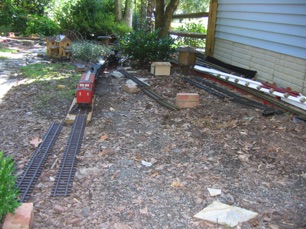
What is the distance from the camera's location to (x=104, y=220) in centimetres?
275

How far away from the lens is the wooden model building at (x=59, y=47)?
9.73 m

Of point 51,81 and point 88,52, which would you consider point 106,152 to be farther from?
point 88,52

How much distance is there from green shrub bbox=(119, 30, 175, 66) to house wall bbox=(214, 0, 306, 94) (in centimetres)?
164

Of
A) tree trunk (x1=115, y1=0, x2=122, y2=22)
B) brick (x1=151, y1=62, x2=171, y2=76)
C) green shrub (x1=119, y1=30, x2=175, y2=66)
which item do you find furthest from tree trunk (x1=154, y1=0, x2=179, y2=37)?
tree trunk (x1=115, y1=0, x2=122, y2=22)

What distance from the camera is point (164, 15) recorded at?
9.66 metres

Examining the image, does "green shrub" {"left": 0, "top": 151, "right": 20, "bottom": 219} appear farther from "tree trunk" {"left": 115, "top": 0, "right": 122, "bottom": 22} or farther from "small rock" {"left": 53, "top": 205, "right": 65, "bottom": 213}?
"tree trunk" {"left": 115, "top": 0, "right": 122, "bottom": 22}

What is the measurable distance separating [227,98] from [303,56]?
152cm

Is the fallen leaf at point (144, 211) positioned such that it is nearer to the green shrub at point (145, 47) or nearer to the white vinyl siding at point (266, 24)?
the white vinyl siding at point (266, 24)

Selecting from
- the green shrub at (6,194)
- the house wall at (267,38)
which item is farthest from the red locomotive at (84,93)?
the house wall at (267,38)

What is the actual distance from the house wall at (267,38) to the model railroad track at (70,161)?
399 centimetres

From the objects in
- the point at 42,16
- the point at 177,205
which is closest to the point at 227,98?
the point at 177,205

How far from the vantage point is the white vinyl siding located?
6.02m

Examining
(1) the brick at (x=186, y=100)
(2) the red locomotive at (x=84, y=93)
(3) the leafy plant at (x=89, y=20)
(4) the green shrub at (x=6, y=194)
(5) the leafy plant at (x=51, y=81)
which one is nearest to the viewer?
(4) the green shrub at (x=6, y=194)

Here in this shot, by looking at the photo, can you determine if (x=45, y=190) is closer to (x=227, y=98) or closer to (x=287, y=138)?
(x=287, y=138)
